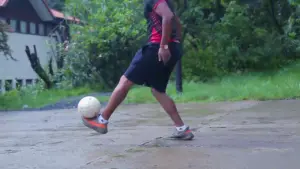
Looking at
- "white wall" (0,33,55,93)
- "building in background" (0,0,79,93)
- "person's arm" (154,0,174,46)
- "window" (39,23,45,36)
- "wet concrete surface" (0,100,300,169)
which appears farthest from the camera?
"window" (39,23,45,36)

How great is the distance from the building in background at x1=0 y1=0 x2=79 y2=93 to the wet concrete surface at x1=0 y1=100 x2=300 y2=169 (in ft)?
66.1

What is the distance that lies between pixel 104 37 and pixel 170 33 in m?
12.8

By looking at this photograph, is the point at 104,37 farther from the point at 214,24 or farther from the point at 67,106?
the point at 67,106

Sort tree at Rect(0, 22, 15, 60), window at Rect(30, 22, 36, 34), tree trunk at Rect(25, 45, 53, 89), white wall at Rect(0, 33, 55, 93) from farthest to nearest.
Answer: window at Rect(30, 22, 36, 34), white wall at Rect(0, 33, 55, 93), tree trunk at Rect(25, 45, 53, 89), tree at Rect(0, 22, 15, 60)

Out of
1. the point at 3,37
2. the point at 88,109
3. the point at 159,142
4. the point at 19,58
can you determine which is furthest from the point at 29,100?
the point at 19,58

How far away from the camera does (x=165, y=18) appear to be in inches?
204

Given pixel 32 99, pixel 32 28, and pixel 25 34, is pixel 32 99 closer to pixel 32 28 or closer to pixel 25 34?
pixel 25 34

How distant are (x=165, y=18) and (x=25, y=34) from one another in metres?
26.7

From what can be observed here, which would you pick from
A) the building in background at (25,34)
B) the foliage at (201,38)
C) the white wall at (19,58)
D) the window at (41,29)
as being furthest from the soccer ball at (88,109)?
the window at (41,29)

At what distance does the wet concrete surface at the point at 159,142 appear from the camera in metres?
4.14

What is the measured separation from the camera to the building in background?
2862cm

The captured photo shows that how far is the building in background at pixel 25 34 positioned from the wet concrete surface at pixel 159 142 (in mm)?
20153

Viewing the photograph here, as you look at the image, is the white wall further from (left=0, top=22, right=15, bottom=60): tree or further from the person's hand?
the person's hand

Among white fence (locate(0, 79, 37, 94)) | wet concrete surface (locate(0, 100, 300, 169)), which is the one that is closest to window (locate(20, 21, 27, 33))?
white fence (locate(0, 79, 37, 94))
